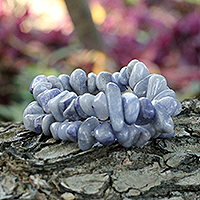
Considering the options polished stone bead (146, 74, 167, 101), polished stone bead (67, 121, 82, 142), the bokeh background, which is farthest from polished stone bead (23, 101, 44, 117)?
the bokeh background

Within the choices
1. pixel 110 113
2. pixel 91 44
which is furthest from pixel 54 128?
pixel 91 44

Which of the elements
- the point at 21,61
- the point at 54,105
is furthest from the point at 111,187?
the point at 21,61

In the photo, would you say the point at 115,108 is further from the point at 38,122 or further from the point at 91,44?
the point at 91,44

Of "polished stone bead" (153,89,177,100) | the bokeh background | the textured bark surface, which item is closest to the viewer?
the textured bark surface

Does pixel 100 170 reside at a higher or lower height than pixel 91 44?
lower

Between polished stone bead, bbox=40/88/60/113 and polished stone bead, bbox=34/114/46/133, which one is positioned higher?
polished stone bead, bbox=40/88/60/113

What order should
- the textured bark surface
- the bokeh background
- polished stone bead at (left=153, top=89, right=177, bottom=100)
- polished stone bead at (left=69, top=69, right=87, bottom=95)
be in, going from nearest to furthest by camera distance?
the textured bark surface < polished stone bead at (left=153, top=89, right=177, bottom=100) < polished stone bead at (left=69, top=69, right=87, bottom=95) < the bokeh background

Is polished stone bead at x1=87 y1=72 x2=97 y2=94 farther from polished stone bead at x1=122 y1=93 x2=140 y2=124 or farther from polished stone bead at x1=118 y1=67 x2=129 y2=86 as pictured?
polished stone bead at x1=122 y1=93 x2=140 y2=124
